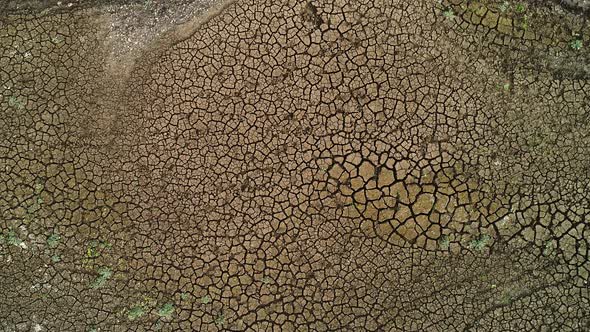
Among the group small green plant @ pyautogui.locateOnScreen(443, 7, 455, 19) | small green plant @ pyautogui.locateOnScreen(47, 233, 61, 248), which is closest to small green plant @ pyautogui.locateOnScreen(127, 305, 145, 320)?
small green plant @ pyautogui.locateOnScreen(47, 233, 61, 248)

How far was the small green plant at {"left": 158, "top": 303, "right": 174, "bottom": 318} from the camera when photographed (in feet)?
16.3

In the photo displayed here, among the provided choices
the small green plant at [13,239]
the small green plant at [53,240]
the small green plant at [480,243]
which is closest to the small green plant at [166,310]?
the small green plant at [53,240]

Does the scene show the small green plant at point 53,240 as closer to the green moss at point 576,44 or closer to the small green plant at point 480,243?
the small green plant at point 480,243

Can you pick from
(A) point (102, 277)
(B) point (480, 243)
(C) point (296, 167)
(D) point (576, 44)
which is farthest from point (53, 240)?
(D) point (576, 44)

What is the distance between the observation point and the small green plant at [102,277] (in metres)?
5.00

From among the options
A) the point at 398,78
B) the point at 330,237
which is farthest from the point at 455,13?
the point at 330,237

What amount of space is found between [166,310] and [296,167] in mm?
1579

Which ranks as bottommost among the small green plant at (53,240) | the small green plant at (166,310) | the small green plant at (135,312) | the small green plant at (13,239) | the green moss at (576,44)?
the small green plant at (166,310)

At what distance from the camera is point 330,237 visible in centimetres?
496

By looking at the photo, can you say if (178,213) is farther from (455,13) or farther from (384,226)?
(455,13)

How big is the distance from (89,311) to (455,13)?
12.8ft

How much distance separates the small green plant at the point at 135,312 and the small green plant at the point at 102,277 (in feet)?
1.07

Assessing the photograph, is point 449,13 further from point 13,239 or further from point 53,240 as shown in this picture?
point 13,239

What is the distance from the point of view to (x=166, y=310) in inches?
195
